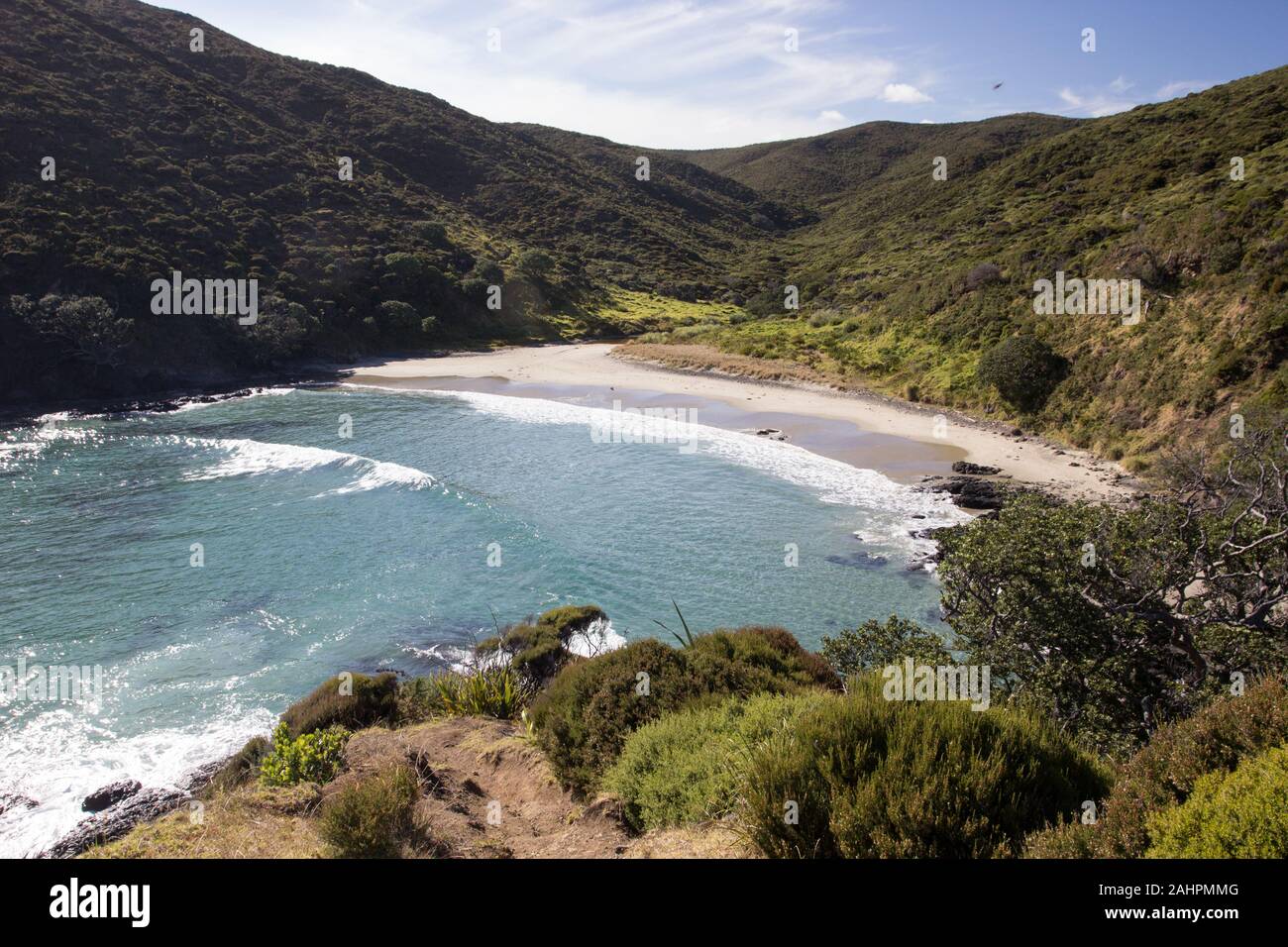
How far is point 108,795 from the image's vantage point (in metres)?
10.2

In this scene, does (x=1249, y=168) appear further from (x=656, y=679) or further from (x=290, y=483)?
(x=290, y=483)

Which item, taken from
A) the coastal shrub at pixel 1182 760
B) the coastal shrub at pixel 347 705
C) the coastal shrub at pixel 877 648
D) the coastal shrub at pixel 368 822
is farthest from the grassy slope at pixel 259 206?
the coastal shrub at pixel 1182 760

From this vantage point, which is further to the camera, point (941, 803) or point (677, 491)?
point (677, 491)

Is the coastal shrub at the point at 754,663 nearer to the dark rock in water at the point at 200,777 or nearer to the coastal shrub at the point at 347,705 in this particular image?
the coastal shrub at the point at 347,705

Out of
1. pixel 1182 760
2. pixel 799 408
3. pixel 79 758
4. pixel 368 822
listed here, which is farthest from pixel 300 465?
pixel 1182 760

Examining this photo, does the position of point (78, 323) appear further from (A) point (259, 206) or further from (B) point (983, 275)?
(B) point (983, 275)

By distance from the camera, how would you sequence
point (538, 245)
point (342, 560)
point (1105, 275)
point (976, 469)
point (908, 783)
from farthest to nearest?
point (538, 245)
point (1105, 275)
point (976, 469)
point (342, 560)
point (908, 783)

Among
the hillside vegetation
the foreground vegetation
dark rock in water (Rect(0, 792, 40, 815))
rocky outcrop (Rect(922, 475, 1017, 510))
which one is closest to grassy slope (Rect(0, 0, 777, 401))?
the hillside vegetation

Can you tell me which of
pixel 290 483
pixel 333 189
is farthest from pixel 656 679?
pixel 333 189

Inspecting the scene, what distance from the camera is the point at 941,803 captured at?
15.4 ft

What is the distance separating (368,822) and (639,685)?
3.81m

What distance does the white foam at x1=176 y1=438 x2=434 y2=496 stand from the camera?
24.7 metres

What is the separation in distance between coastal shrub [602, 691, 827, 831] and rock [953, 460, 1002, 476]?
58.3 feet
